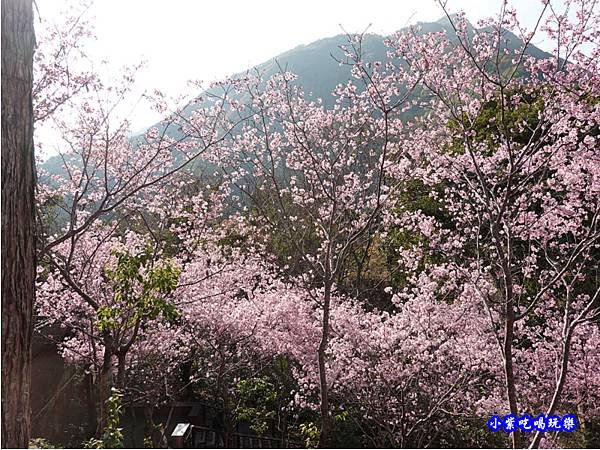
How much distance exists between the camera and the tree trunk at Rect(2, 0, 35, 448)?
191 cm

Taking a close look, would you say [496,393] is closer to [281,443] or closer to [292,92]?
[281,443]

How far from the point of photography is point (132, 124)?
605 cm

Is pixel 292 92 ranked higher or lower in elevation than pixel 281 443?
higher

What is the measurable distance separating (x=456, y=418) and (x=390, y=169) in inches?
142

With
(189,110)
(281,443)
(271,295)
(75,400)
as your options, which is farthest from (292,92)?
(75,400)

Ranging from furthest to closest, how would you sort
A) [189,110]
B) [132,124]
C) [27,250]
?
[189,110] → [132,124] → [27,250]

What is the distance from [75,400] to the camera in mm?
9836

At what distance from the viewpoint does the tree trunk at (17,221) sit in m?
1.91

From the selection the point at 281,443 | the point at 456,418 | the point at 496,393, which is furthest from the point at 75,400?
the point at 496,393

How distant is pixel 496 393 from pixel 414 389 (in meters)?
1.03

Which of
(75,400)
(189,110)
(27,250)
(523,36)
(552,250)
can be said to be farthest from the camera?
(75,400)

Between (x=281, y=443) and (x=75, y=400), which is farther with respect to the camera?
(x=75, y=400)

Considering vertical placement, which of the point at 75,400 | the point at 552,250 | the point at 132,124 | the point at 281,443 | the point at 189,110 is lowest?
the point at 281,443

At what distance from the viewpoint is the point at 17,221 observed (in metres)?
1.96
